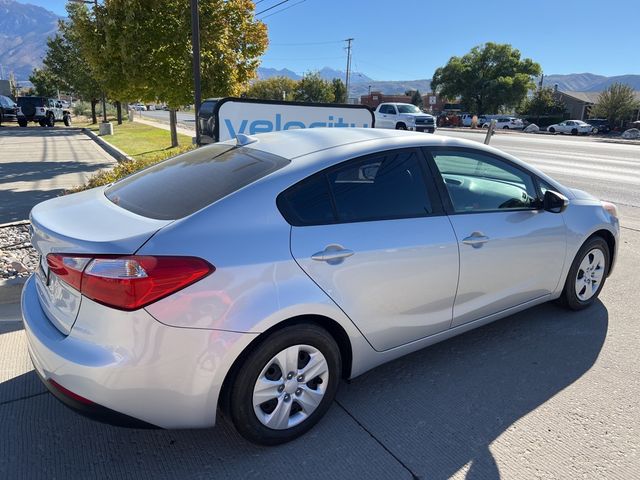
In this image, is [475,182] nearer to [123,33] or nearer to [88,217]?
[88,217]

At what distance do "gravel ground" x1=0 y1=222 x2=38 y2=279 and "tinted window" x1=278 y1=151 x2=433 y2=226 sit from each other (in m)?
3.24

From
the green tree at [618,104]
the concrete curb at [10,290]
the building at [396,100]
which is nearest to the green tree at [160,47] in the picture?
the concrete curb at [10,290]

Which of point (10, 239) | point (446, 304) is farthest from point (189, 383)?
point (10, 239)

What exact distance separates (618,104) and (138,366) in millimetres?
64508

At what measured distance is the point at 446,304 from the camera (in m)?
3.00

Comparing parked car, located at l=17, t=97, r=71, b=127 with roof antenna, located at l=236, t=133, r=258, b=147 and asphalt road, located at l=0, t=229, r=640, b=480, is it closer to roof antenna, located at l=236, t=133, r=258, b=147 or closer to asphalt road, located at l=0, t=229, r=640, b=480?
asphalt road, located at l=0, t=229, r=640, b=480

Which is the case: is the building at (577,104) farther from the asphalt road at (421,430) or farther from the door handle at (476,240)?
the door handle at (476,240)

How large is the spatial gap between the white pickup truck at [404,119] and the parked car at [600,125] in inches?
1343

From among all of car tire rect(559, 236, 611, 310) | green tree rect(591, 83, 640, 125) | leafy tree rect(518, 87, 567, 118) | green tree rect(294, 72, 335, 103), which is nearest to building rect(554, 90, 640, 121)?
leafy tree rect(518, 87, 567, 118)

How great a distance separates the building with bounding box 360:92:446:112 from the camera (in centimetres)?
7594

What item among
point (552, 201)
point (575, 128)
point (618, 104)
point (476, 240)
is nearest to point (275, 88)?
point (575, 128)

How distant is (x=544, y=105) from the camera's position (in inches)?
2591

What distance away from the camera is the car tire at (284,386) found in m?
2.26

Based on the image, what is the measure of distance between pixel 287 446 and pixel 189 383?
2.36 feet
